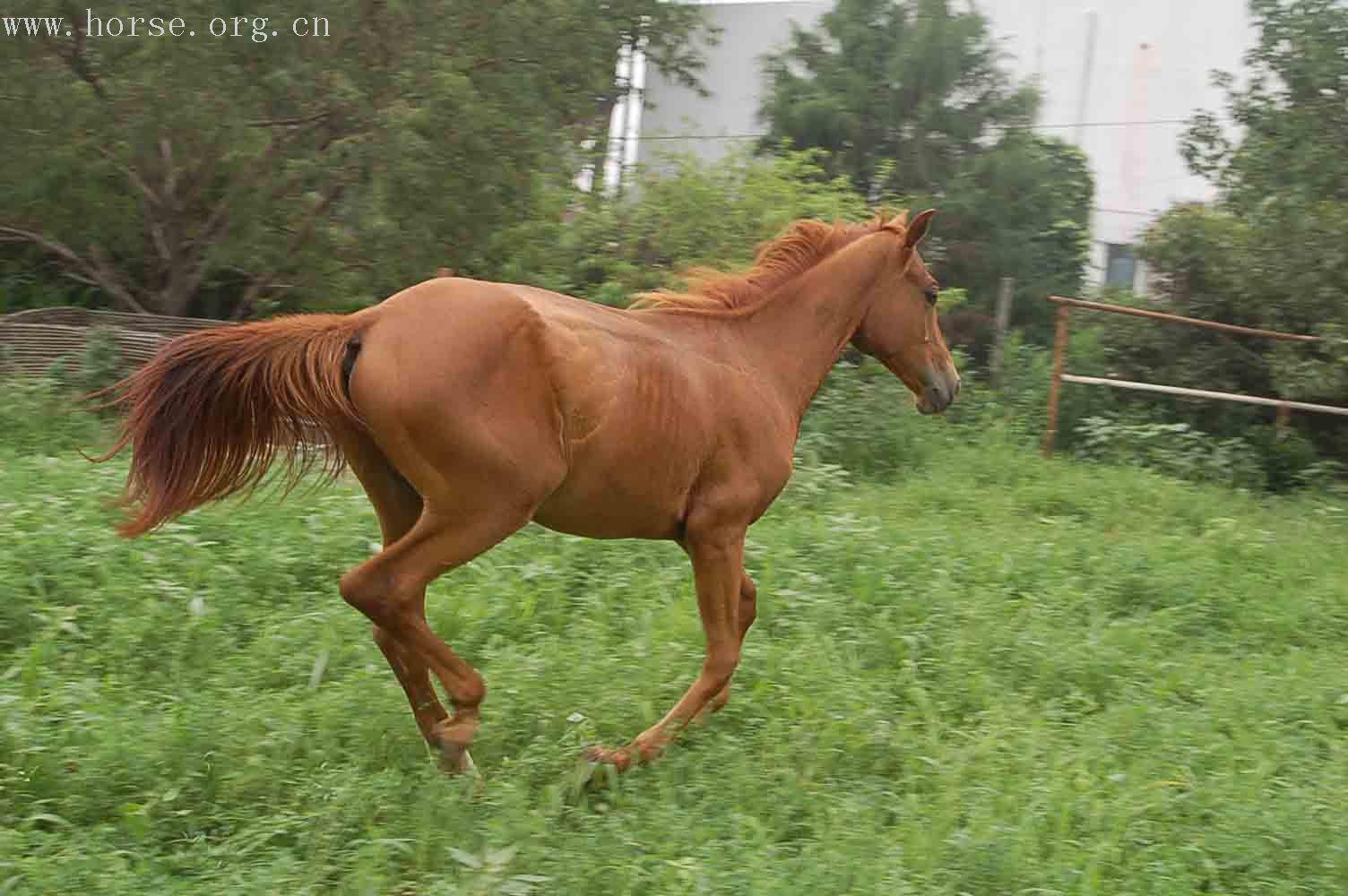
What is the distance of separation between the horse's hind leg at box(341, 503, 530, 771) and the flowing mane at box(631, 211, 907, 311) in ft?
3.90

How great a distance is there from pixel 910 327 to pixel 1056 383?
6.12m

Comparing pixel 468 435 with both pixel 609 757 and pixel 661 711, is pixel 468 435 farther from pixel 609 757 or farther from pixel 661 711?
pixel 661 711

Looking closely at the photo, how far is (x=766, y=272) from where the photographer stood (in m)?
5.06

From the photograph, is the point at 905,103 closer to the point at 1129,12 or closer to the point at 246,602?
the point at 1129,12

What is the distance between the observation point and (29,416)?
8.31 m

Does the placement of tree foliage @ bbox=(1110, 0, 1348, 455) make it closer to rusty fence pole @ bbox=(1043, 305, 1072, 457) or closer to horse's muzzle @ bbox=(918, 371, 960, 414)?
rusty fence pole @ bbox=(1043, 305, 1072, 457)

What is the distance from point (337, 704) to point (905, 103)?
14.7 meters

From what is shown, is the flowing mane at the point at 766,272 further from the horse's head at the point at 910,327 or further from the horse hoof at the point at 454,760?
the horse hoof at the point at 454,760

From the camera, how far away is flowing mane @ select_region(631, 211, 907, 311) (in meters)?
4.86

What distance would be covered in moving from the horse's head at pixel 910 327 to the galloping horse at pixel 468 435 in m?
0.74

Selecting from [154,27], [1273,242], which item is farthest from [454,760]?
[1273,242]

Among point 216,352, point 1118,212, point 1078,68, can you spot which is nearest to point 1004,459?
point 216,352

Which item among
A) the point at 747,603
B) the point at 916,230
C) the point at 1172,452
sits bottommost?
the point at 747,603

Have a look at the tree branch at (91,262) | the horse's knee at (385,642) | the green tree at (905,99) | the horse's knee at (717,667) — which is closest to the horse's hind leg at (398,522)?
the horse's knee at (385,642)
